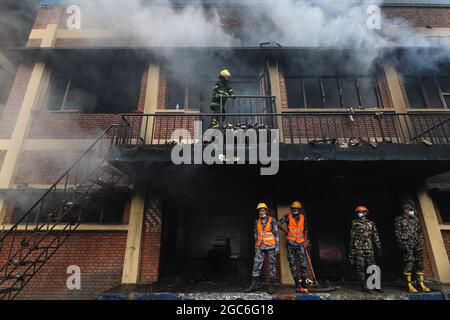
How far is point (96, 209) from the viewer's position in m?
6.62

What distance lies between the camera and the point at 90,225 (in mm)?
6371

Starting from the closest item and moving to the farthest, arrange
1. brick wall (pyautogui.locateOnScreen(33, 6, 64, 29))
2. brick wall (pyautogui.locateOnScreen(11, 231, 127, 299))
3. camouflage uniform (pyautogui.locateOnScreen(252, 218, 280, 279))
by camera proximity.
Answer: camouflage uniform (pyautogui.locateOnScreen(252, 218, 280, 279))
brick wall (pyautogui.locateOnScreen(11, 231, 127, 299))
brick wall (pyautogui.locateOnScreen(33, 6, 64, 29))

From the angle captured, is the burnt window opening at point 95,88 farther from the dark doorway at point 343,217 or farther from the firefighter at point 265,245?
the dark doorway at point 343,217

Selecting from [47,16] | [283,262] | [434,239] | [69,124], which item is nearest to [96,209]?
[69,124]

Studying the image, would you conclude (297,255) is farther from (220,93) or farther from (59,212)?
(59,212)

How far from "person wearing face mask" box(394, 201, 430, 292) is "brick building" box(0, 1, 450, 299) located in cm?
116

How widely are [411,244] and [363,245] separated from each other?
1061mm

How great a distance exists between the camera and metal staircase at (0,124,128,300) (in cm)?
563

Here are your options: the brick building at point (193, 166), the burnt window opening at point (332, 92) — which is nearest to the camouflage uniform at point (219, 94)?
the brick building at point (193, 166)

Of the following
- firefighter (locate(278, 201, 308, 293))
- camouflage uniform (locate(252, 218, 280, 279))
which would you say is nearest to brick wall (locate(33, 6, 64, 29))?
camouflage uniform (locate(252, 218, 280, 279))

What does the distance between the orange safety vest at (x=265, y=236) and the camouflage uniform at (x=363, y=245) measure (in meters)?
1.76

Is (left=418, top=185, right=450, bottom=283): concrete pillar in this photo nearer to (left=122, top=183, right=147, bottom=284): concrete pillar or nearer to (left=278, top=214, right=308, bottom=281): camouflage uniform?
(left=278, top=214, right=308, bottom=281): camouflage uniform
